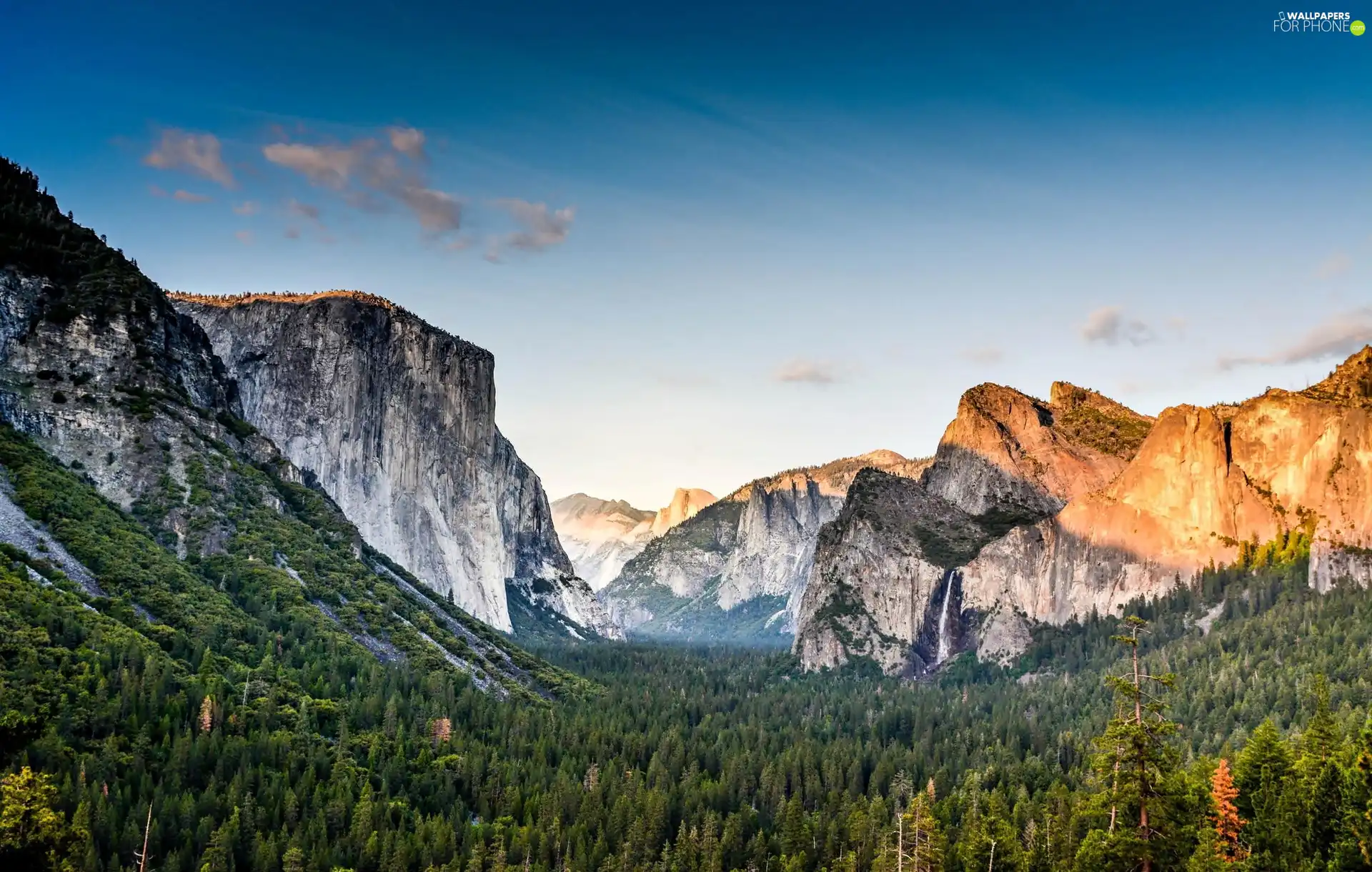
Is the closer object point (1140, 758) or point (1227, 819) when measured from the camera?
point (1140, 758)

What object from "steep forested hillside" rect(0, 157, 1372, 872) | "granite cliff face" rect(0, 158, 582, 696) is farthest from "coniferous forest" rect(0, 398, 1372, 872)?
"granite cliff face" rect(0, 158, 582, 696)

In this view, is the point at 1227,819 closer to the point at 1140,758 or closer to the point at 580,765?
the point at 1140,758

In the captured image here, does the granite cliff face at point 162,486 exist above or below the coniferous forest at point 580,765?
above

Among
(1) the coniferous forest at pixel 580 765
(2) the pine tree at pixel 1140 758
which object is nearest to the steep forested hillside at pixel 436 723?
(2) the pine tree at pixel 1140 758

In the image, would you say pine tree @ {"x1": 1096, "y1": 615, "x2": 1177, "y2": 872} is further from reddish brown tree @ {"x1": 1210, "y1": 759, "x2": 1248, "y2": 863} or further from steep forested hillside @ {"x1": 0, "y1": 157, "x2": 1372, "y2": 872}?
reddish brown tree @ {"x1": 1210, "y1": 759, "x2": 1248, "y2": 863}

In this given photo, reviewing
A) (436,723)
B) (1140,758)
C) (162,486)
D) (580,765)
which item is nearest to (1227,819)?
(1140,758)

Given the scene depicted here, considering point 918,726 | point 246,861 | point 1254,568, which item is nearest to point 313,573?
point 246,861

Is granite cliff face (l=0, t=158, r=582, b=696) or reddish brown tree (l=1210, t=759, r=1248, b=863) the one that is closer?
reddish brown tree (l=1210, t=759, r=1248, b=863)

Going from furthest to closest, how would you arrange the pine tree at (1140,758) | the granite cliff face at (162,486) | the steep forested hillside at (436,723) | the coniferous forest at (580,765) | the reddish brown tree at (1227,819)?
the granite cliff face at (162,486) < the reddish brown tree at (1227,819) < the steep forested hillside at (436,723) < the coniferous forest at (580,765) < the pine tree at (1140,758)

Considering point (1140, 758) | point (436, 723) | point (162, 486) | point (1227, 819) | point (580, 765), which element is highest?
point (162, 486)

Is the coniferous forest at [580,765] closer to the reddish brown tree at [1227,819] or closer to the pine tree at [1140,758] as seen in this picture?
the pine tree at [1140,758]

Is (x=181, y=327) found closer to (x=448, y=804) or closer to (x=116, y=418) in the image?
(x=116, y=418)

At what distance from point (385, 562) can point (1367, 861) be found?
565 feet

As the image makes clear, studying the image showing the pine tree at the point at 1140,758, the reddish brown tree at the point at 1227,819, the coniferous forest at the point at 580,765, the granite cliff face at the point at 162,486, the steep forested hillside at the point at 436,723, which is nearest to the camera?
the pine tree at the point at 1140,758
